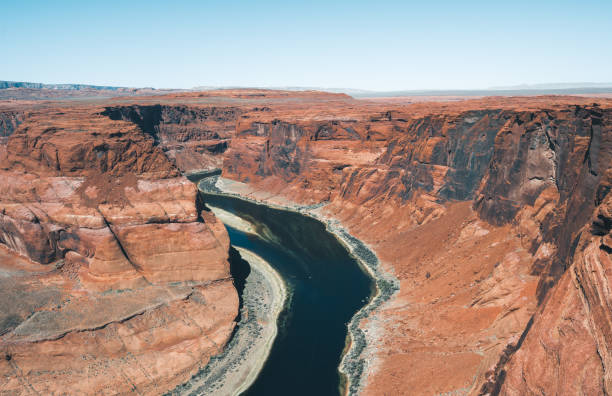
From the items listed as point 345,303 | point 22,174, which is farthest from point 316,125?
point 22,174

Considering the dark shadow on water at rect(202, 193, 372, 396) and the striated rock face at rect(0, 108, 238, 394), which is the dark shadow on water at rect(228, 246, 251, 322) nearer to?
the dark shadow on water at rect(202, 193, 372, 396)

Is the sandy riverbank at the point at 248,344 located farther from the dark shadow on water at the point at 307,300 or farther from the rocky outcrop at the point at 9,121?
the rocky outcrop at the point at 9,121

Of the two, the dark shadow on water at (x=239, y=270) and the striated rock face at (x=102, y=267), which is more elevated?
the striated rock face at (x=102, y=267)

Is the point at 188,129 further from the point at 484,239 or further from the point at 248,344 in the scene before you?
the point at 484,239

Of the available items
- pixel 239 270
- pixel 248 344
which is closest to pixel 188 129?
pixel 239 270

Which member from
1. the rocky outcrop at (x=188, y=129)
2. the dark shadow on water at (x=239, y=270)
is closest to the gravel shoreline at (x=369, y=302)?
the dark shadow on water at (x=239, y=270)
